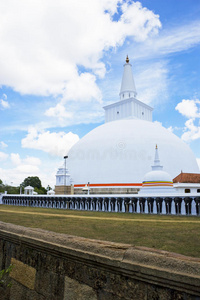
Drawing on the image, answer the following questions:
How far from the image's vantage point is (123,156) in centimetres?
2648

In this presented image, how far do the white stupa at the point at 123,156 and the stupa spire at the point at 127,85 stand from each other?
614 cm

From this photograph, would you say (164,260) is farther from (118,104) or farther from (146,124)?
(118,104)

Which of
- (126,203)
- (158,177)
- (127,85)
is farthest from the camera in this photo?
(127,85)

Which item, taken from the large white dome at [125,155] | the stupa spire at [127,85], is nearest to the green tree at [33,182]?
the large white dome at [125,155]

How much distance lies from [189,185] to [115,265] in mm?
21034

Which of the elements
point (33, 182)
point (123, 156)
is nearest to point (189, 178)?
point (123, 156)

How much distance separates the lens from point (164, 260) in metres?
2.04

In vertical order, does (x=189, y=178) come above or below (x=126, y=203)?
above

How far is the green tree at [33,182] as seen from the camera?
52.7 m

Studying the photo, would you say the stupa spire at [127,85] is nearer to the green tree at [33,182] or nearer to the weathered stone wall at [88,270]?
the green tree at [33,182]

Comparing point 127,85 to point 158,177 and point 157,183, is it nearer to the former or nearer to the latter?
point 158,177

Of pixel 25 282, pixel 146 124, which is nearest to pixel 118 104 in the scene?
pixel 146 124

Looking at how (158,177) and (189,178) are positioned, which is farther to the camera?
(189,178)

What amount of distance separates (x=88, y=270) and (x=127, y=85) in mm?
35442
